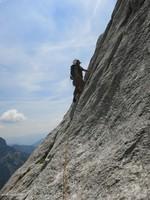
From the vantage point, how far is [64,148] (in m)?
24.2

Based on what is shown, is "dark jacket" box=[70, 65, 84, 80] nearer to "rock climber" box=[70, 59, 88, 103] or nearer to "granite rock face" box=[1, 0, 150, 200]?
"rock climber" box=[70, 59, 88, 103]

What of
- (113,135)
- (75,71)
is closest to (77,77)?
(75,71)

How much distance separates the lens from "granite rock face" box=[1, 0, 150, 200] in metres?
15.5

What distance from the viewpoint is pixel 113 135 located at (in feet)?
61.4

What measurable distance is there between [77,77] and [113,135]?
1390 centimetres

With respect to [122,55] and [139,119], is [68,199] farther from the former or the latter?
[122,55]

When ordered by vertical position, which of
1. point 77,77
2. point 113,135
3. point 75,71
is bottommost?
point 113,135

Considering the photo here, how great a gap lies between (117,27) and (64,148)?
1042cm

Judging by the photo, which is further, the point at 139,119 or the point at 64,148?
the point at 64,148

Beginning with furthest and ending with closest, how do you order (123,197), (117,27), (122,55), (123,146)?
(117,27) → (122,55) → (123,146) → (123,197)

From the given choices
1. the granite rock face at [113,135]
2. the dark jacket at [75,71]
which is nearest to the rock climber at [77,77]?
the dark jacket at [75,71]

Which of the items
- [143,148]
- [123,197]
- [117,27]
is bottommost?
[123,197]

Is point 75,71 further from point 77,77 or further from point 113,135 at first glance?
point 113,135

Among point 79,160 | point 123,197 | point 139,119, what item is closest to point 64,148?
point 79,160
